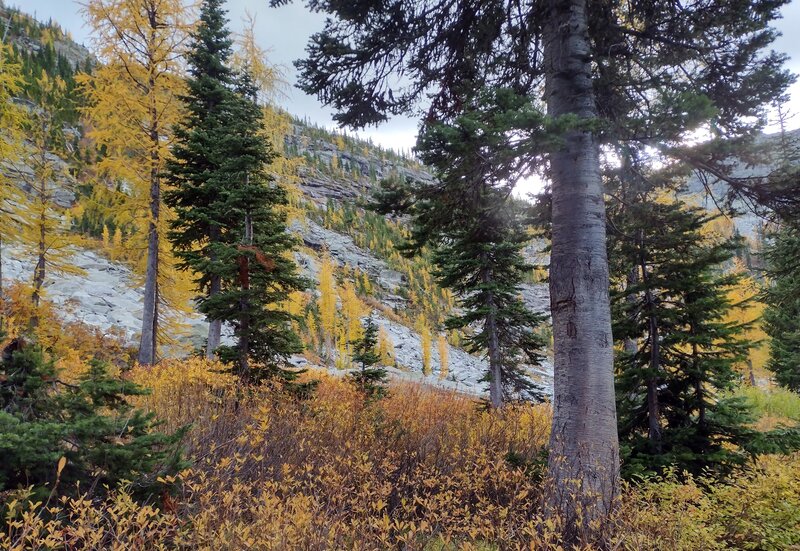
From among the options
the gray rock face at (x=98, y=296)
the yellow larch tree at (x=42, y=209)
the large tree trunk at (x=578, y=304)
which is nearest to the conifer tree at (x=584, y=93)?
the large tree trunk at (x=578, y=304)

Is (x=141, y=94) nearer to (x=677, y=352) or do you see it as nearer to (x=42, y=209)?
(x=42, y=209)

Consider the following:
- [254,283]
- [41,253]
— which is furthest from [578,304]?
[41,253]

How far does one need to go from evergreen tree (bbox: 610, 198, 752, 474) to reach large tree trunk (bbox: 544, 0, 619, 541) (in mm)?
1429

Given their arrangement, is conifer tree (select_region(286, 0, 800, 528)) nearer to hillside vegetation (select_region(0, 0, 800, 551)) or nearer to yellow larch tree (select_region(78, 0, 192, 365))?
hillside vegetation (select_region(0, 0, 800, 551))

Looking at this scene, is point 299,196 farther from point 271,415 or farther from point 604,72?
point 604,72

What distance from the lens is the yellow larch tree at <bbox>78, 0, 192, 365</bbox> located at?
10438 millimetres

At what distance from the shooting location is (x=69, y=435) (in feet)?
8.20

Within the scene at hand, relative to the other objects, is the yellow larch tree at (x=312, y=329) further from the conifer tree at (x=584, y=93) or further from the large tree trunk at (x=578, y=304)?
the large tree trunk at (x=578, y=304)

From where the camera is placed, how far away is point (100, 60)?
1116cm

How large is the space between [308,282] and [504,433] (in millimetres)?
3847

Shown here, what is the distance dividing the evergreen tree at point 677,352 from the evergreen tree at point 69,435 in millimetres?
4669

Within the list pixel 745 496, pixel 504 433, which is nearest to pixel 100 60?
pixel 504 433

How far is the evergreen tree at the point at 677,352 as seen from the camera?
477 cm

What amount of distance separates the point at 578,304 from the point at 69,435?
12.7 feet
